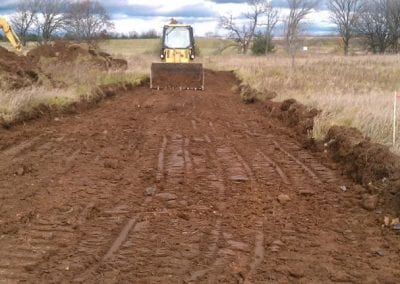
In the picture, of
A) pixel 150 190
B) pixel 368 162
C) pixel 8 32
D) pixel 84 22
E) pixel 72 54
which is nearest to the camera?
pixel 150 190

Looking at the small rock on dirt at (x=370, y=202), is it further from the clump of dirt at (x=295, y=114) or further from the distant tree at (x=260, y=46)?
the distant tree at (x=260, y=46)

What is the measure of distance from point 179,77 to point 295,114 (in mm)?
10177

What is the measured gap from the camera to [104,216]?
5824 millimetres

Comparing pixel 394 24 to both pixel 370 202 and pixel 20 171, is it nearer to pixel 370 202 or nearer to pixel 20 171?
pixel 370 202

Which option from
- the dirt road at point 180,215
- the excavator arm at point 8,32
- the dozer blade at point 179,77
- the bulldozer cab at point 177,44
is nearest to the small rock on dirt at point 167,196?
the dirt road at point 180,215

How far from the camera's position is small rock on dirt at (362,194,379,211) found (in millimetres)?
6305

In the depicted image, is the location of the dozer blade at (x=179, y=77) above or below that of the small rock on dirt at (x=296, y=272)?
above

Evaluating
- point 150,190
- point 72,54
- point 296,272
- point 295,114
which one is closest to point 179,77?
point 72,54

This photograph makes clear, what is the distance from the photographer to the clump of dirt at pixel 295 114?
11.4m

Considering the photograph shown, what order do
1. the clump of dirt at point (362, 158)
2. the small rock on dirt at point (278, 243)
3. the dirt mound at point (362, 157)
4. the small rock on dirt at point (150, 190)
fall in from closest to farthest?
the small rock on dirt at point (278, 243) → the clump of dirt at point (362, 158) → the small rock on dirt at point (150, 190) → the dirt mound at point (362, 157)

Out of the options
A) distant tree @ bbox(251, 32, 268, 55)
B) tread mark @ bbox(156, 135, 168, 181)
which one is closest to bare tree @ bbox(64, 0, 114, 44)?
distant tree @ bbox(251, 32, 268, 55)

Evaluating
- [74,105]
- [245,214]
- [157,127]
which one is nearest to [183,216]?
[245,214]

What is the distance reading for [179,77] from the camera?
2220 centimetres

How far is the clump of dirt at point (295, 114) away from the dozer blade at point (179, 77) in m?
7.21
